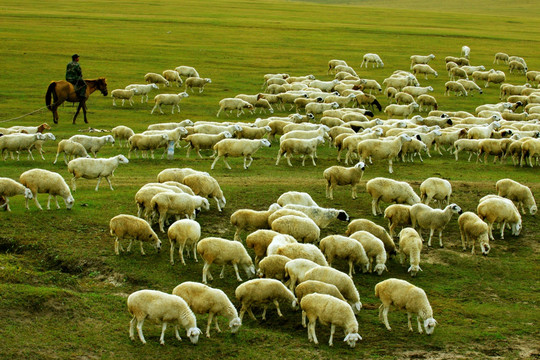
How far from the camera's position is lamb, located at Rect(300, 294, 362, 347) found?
459 inches

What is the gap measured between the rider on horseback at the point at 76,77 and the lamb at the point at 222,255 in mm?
18966

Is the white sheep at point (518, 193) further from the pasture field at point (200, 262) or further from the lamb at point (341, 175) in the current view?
the lamb at point (341, 175)

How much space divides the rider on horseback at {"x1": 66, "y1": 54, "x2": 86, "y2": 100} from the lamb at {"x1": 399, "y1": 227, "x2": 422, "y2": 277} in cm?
1993

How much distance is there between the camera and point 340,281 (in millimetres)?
12875

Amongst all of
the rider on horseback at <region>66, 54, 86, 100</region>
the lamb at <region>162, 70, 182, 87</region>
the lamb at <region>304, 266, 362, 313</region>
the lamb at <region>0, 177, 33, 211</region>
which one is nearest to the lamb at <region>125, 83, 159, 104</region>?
the lamb at <region>162, 70, 182, 87</region>

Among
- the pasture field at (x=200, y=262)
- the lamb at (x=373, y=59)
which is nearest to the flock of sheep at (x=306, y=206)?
the pasture field at (x=200, y=262)

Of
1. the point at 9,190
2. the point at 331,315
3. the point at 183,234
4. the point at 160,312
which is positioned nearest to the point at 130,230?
the point at 183,234

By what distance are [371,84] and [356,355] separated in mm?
29194

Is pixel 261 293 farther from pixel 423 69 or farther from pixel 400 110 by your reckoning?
pixel 423 69

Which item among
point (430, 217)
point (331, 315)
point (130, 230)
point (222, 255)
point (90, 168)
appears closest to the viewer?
point (331, 315)

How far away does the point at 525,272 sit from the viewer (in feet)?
50.4

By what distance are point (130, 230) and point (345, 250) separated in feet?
16.2

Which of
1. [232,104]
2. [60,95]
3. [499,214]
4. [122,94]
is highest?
[60,95]

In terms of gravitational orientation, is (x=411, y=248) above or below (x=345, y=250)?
below
